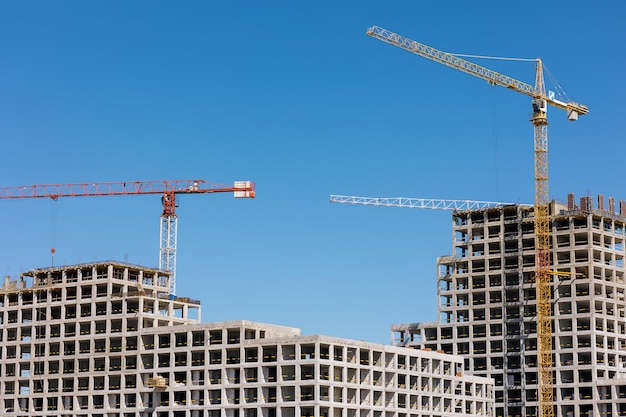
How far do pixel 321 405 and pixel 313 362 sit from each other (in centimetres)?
691

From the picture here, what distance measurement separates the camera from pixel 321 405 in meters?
200

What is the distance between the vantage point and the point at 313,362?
19975 centimetres
